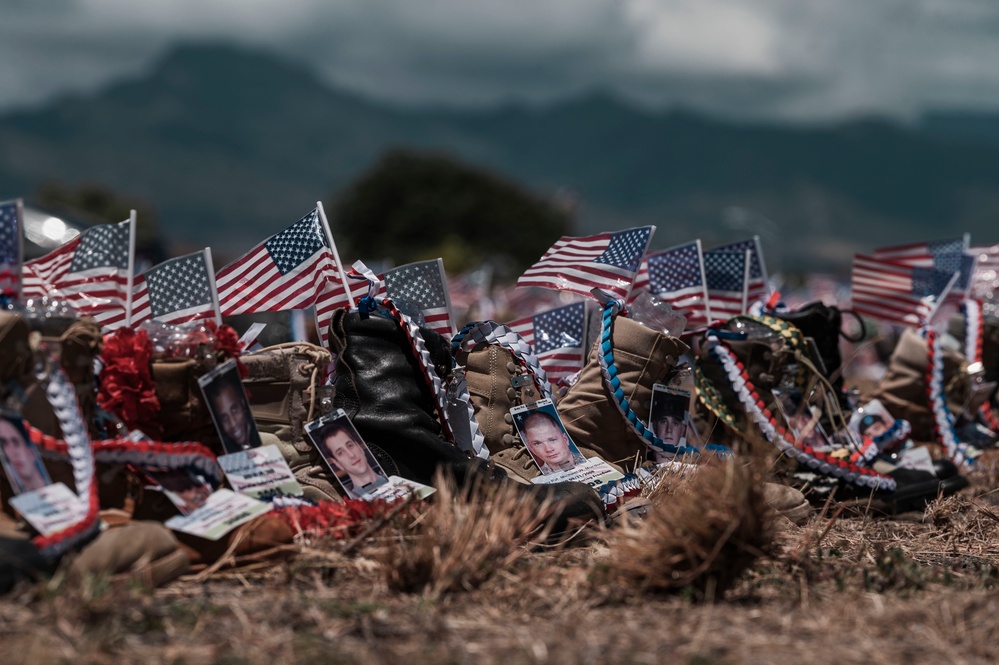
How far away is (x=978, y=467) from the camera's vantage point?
693cm

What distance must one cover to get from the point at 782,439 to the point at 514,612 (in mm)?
2644

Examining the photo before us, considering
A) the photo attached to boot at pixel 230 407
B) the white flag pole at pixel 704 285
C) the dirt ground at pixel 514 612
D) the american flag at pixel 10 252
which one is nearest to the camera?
the dirt ground at pixel 514 612

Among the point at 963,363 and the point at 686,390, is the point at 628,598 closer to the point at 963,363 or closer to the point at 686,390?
the point at 686,390

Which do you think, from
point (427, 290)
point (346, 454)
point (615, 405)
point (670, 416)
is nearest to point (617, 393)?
point (615, 405)

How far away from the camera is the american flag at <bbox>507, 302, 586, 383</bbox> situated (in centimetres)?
626

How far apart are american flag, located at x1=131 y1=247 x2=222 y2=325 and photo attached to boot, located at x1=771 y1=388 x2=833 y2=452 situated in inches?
121

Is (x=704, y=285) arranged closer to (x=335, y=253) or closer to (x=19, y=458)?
(x=335, y=253)

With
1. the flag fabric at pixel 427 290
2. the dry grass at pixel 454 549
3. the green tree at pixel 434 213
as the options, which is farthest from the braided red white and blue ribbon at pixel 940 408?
the green tree at pixel 434 213

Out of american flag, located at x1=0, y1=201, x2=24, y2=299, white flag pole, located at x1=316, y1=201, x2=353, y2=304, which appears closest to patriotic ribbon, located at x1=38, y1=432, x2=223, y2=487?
american flag, located at x1=0, y1=201, x2=24, y2=299

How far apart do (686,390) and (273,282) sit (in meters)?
2.16

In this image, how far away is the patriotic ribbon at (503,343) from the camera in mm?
5305

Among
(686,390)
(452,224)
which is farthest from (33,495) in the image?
(452,224)

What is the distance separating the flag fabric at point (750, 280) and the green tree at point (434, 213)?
56.5 metres

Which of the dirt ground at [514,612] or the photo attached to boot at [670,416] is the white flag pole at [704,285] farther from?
the dirt ground at [514,612]
